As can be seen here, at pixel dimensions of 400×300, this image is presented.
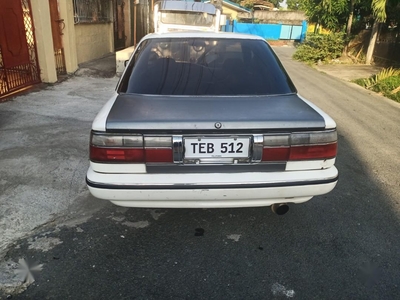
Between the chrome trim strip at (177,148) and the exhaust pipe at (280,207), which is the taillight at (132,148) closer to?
the chrome trim strip at (177,148)

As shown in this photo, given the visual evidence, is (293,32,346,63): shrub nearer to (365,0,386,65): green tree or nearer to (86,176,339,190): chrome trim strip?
(365,0,386,65): green tree

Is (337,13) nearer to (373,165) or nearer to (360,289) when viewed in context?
(373,165)

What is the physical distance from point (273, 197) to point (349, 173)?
2.09 metres

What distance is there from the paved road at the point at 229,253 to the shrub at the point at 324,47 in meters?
13.9

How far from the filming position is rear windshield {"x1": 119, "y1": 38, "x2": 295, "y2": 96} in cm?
287

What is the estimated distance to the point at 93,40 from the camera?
482 inches

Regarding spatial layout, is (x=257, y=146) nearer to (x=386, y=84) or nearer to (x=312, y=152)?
(x=312, y=152)

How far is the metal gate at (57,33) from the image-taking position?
8898mm

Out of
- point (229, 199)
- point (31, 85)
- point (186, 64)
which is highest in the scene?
point (186, 64)

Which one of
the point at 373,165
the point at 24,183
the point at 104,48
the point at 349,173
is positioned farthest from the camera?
the point at 104,48

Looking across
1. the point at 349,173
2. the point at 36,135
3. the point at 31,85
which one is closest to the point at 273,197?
the point at 349,173

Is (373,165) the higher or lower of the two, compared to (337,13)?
lower

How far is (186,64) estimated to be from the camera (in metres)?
3.09

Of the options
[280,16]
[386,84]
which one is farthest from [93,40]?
[280,16]
